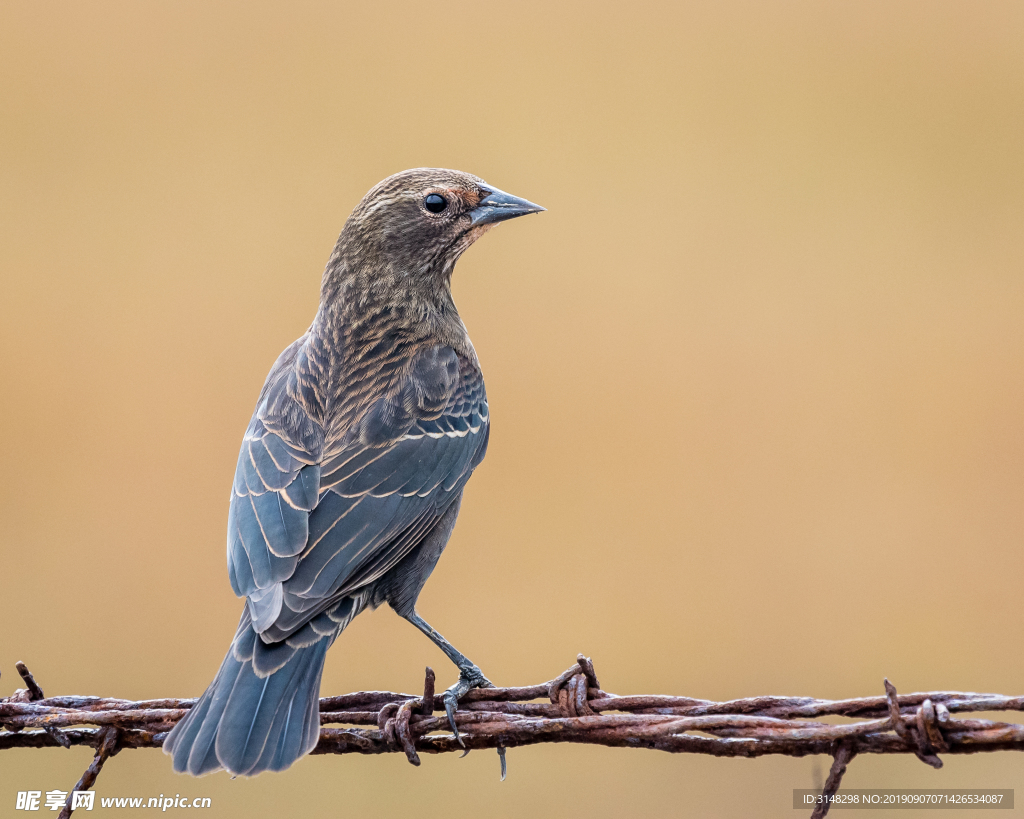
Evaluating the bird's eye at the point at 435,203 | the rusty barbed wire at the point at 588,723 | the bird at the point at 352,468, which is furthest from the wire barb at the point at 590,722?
the bird's eye at the point at 435,203

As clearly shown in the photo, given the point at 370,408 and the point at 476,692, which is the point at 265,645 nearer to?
the point at 476,692

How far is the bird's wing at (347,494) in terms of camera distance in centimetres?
339

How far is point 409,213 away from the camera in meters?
4.71

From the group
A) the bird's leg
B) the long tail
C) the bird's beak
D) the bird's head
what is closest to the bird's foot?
the bird's leg

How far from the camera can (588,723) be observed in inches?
104

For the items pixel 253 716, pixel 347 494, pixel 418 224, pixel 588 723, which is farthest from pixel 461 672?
pixel 418 224

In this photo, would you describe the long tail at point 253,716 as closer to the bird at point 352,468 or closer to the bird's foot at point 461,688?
the bird at point 352,468

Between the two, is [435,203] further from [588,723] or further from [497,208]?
[588,723]

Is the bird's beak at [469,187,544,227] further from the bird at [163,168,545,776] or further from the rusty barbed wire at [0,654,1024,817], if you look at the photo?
the rusty barbed wire at [0,654,1024,817]

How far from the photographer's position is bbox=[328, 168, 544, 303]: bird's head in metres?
4.67

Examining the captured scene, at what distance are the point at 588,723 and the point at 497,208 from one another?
2.58m

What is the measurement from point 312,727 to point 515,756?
14.4 feet

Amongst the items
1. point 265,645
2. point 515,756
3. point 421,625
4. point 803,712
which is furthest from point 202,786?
point 803,712

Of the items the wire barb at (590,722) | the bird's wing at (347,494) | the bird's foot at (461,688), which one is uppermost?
the bird's wing at (347,494)
